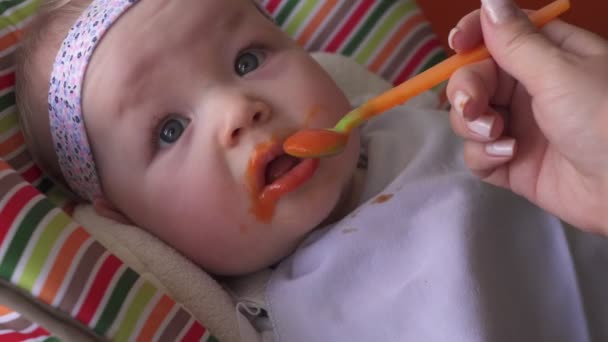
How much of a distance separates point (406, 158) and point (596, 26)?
78cm

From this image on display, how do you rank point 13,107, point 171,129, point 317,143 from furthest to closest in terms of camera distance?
point 13,107 < point 171,129 < point 317,143

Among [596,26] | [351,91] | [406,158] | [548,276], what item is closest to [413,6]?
[351,91]

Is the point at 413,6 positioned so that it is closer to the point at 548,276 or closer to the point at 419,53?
the point at 419,53

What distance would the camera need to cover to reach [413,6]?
1.22 meters

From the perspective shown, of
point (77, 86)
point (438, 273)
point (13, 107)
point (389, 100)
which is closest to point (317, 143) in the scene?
point (389, 100)

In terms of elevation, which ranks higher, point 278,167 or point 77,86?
point 77,86

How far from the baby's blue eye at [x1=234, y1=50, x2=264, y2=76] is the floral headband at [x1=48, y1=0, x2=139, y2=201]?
5.6 inches

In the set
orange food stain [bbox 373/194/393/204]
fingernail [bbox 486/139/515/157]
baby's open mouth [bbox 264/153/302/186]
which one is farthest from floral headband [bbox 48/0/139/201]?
fingernail [bbox 486/139/515/157]

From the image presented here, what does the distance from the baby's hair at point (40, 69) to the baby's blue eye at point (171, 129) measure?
182mm

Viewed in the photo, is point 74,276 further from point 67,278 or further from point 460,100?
point 460,100

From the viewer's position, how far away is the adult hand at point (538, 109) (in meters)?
0.60

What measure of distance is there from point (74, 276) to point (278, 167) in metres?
0.25

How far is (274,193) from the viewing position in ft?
2.53

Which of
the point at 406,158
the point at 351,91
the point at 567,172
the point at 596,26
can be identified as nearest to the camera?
the point at 567,172
